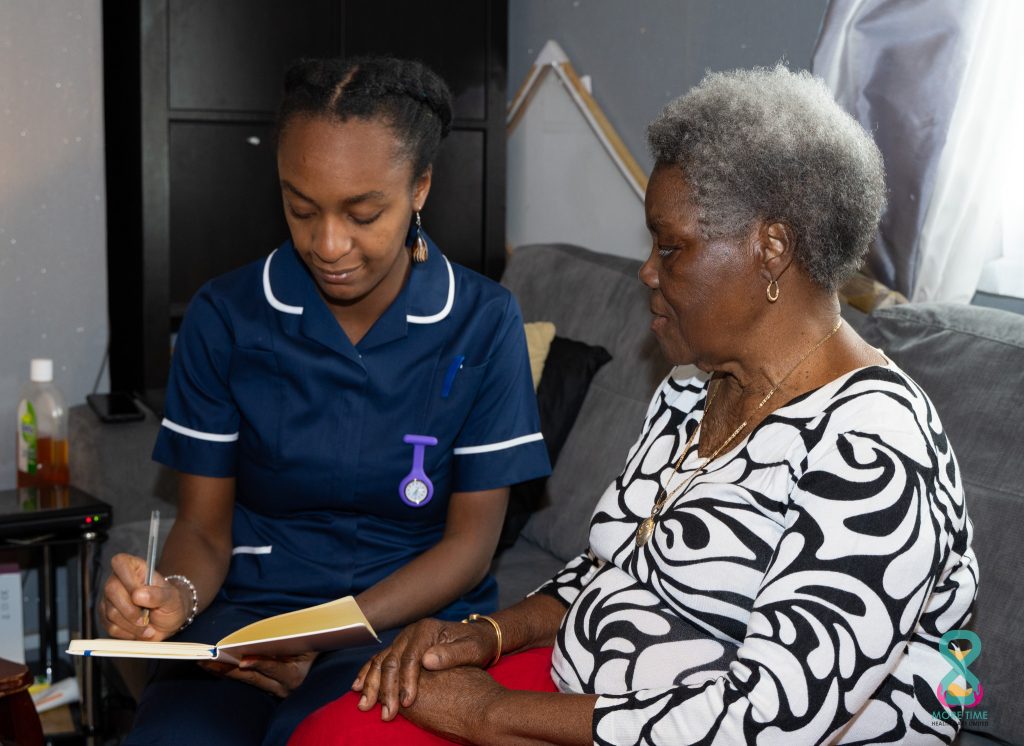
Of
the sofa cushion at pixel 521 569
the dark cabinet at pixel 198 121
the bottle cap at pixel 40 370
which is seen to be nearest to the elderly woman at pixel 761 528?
the sofa cushion at pixel 521 569

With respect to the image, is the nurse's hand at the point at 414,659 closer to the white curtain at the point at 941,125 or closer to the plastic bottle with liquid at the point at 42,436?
the white curtain at the point at 941,125

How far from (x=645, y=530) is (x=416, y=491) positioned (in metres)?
0.43

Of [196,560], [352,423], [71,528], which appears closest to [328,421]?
[352,423]

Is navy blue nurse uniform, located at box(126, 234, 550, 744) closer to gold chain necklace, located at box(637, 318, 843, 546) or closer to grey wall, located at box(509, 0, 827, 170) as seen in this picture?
gold chain necklace, located at box(637, 318, 843, 546)

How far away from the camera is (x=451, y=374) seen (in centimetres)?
165

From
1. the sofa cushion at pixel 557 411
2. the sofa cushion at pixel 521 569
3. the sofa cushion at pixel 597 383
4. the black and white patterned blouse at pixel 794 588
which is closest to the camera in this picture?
the black and white patterned blouse at pixel 794 588

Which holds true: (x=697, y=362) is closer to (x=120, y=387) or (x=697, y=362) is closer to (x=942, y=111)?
(x=942, y=111)

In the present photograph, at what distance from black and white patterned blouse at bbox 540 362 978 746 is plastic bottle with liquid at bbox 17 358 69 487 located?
5.72 ft

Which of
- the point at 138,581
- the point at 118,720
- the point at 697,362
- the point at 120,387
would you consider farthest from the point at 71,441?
the point at 697,362

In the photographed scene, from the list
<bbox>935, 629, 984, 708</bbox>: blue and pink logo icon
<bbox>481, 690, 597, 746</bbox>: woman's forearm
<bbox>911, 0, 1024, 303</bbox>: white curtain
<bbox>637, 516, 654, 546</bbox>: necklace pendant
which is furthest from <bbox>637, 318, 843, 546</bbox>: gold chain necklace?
<bbox>911, 0, 1024, 303</bbox>: white curtain

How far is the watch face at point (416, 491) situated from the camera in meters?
1.64

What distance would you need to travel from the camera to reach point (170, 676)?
1.52m

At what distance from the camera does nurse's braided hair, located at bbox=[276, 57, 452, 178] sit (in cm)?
150

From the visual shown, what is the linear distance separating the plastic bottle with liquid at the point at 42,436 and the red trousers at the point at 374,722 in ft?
5.11
